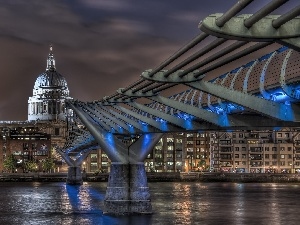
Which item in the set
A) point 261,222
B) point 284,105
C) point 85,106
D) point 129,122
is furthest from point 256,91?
point 85,106

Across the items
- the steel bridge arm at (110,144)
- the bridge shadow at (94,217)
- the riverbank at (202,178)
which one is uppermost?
the steel bridge arm at (110,144)

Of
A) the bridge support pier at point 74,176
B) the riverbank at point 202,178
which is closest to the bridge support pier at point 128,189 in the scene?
the bridge support pier at point 74,176

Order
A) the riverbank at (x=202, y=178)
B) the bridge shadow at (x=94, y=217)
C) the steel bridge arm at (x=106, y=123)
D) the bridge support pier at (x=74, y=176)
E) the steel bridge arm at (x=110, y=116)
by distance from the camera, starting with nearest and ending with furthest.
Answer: the bridge shadow at (x=94, y=217), the steel bridge arm at (x=110, y=116), the steel bridge arm at (x=106, y=123), the bridge support pier at (x=74, y=176), the riverbank at (x=202, y=178)

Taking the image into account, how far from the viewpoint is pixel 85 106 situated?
68750 millimetres

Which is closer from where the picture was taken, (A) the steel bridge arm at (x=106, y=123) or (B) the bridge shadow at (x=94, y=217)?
(B) the bridge shadow at (x=94, y=217)

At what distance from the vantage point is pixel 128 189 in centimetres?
5784

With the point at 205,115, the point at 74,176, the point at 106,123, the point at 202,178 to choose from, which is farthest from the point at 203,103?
the point at 202,178

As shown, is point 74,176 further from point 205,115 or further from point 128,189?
point 205,115

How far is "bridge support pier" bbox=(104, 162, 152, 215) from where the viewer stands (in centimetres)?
5772

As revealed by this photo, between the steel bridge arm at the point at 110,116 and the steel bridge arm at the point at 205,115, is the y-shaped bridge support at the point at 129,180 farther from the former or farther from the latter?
the steel bridge arm at the point at 205,115

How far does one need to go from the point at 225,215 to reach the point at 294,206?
18861mm

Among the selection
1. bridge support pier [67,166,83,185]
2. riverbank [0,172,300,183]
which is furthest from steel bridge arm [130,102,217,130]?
riverbank [0,172,300,183]

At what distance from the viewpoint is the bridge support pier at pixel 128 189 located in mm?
57719

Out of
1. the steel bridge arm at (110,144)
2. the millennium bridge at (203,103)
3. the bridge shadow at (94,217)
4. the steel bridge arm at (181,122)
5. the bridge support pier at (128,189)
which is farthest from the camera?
the steel bridge arm at (110,144)
